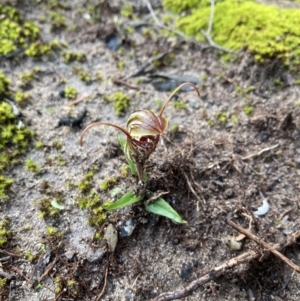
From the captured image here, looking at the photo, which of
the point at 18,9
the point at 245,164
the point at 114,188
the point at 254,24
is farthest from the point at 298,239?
the point at 18,9

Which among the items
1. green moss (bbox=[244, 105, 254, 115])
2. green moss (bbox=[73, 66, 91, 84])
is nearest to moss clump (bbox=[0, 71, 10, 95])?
green moss (bbox=[73, 66, 91, 84])

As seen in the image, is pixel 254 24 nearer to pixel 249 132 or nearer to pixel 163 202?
pixel 249 132

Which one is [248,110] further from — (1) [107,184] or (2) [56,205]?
(2) [56,205]

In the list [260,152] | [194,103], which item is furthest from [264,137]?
[194,103]

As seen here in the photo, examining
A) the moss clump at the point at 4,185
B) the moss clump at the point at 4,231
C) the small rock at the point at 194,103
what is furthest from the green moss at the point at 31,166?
the small rock at the point at 194,103

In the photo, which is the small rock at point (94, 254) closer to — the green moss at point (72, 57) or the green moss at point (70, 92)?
the green moss at point (70, 92)

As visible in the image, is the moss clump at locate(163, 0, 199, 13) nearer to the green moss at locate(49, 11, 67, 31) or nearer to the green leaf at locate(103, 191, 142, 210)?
the green moss at locate(49, 11, 67, 31)
